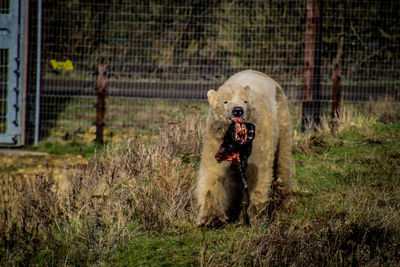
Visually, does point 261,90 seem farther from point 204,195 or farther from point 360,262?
point 360,262

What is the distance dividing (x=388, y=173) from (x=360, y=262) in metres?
2.57

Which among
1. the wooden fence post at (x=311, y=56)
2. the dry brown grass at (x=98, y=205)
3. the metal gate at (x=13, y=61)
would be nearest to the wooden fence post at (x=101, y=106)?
the metal gate at (x=13, y=61)

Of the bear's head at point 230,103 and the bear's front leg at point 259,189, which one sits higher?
the bear's head at point 230,103

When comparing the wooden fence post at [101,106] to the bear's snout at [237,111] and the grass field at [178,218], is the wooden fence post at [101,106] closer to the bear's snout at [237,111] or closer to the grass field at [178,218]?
the grass field at [178,218]

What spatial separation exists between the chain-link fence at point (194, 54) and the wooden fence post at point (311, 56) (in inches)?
23.2

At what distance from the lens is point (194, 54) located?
1152 centimetres

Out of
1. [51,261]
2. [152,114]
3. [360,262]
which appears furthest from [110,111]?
[360,262]

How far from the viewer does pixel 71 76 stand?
469 inches

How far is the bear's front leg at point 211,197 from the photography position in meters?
4.76

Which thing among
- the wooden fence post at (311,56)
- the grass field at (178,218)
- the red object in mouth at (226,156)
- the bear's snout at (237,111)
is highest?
the wooden fence post at (311,56)

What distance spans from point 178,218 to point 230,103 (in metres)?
1.05

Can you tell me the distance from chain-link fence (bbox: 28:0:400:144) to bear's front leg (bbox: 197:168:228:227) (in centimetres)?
487

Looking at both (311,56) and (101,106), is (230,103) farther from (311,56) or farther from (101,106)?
(101,106)

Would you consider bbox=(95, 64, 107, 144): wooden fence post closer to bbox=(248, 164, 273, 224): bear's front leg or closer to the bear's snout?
bbox=(248, 164, 273, 224): bear's front leg
